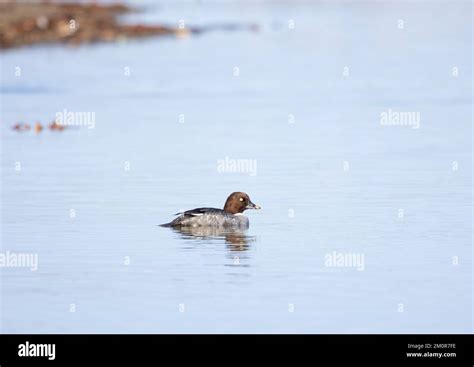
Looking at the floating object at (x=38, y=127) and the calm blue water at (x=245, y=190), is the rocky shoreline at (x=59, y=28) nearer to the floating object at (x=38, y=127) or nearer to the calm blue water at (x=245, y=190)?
the calm blue water at (x=245, y=190)

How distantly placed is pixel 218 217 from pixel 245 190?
2973mm

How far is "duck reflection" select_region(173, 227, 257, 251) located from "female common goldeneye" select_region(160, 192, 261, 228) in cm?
7

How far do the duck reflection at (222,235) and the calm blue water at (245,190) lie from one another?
0.23ft

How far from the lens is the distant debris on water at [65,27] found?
2147 inches

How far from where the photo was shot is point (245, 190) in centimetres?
2189

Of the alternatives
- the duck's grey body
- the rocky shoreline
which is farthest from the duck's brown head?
the rocky shoreline

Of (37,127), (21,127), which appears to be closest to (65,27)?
(21,127)

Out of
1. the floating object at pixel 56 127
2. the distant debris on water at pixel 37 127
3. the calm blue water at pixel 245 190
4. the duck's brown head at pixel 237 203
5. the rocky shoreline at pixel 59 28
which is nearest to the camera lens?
the calm blue water at pixel 245 190

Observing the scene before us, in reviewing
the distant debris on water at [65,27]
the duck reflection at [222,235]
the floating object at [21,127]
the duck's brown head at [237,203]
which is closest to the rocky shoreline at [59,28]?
the distant debris on water at [65,27]

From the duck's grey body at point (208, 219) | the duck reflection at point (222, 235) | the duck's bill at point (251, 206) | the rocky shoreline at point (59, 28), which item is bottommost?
the duck reflection at point (222, 235)

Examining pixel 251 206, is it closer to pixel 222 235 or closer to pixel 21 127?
pixel 222 235
